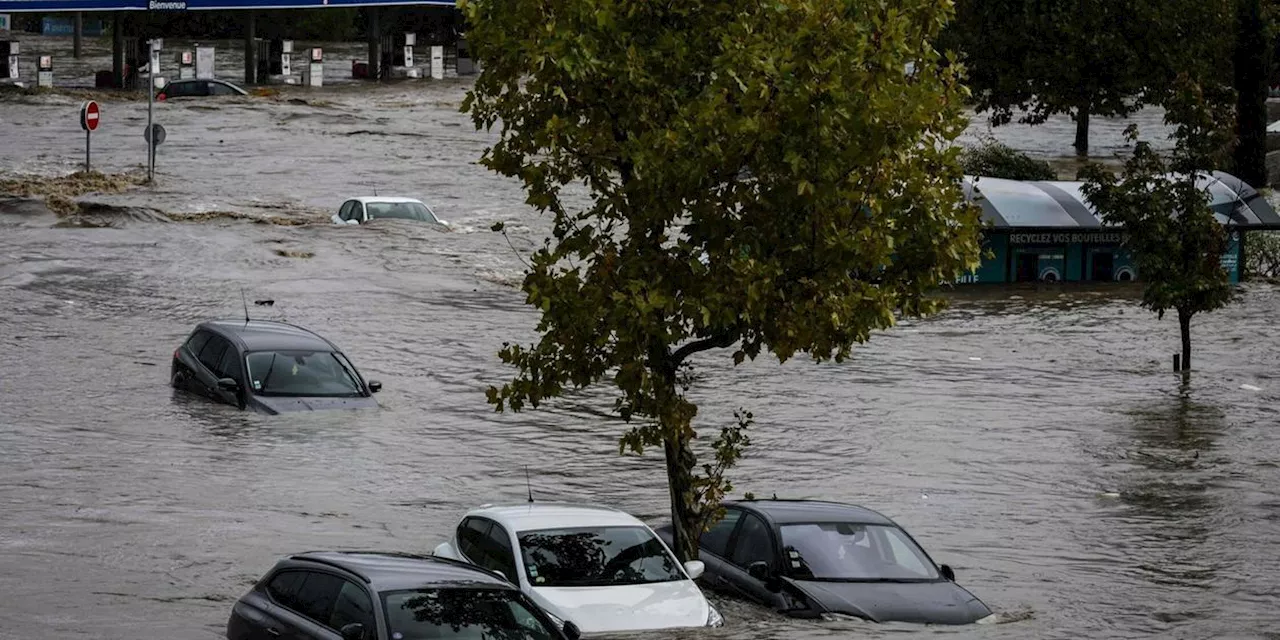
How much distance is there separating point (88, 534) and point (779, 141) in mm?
8743

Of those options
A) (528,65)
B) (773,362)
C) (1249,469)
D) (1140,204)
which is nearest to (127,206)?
(773,362)

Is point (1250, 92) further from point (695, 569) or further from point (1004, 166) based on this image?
point (695, 569)

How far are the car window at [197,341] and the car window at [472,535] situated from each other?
38.7 feet

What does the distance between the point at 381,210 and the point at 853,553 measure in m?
29.3

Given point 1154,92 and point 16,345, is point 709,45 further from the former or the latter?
point 1154,92

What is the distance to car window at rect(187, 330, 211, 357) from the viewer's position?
26297 mm

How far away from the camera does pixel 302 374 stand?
25109 millimetres

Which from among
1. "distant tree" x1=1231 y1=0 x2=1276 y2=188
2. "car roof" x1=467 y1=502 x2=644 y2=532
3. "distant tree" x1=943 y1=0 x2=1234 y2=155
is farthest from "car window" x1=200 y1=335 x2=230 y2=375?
"distant tree" x1=943 y1=0 x2=1234 y2=155

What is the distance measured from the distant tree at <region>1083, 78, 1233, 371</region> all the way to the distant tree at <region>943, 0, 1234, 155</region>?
77.8 ft

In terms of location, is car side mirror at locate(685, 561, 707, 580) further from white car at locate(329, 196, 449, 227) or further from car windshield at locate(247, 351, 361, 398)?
white car at locate(329, 196, 449, 227)

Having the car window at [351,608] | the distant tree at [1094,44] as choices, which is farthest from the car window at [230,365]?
the distant tree at [1094,44]

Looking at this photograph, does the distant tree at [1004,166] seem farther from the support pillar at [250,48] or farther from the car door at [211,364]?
the support pillar at [250,48]

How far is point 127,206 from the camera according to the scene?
42.6 meters

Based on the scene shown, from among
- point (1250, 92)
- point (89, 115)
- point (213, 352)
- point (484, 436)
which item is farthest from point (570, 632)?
point (1250, 92)
